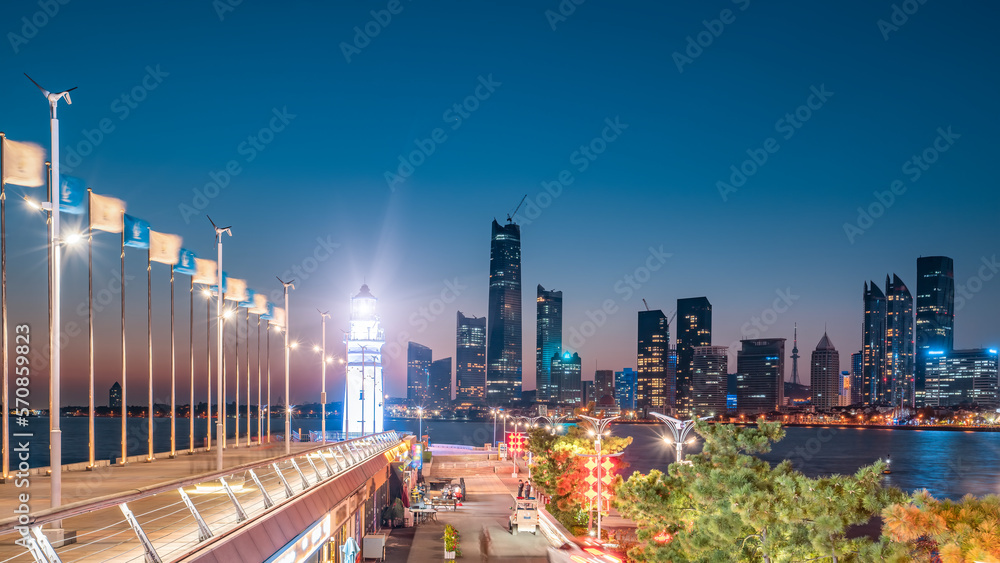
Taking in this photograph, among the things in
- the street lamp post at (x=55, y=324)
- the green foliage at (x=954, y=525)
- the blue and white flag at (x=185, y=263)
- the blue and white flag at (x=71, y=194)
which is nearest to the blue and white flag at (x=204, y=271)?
the blue and white flag at (x=185, y=263)

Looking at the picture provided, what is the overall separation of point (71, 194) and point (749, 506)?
1819 centimetres

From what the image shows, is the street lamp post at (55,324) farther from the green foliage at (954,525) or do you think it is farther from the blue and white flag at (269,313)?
the blue and white flag at (269,313)

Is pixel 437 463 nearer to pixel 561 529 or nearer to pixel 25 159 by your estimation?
pixel 561 529

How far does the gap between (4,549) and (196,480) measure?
99.7 inches

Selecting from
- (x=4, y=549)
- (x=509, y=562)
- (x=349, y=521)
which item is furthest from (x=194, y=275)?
(x=4, y=549)

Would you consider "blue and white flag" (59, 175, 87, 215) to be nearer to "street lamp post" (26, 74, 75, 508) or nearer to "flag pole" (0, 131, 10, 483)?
"flag pole" (0, 131, 10, 483)

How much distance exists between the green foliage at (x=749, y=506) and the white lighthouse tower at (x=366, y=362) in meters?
61.2

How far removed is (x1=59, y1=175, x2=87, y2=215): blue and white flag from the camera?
65.9 feet

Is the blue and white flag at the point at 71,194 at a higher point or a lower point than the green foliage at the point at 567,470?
higher

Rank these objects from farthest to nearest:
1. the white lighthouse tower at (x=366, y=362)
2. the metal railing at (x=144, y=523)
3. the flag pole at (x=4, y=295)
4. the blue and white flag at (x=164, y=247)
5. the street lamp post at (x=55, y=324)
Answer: the white lighthouse tower at (x=366, y=362) < the blue and white flag at (x=164, y=247) < the flag pole at (x=4, y=295) < the street lamp post at (x=55, y=324) < the metal railing at (x=144, y=523)

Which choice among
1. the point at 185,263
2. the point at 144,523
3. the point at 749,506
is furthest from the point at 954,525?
the point at 185,263

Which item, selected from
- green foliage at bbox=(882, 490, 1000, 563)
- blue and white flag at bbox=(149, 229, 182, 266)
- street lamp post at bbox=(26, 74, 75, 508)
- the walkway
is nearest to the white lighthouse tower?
the walkway

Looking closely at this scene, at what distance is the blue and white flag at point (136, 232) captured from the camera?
27.2 metres

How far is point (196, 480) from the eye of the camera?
35.8 feet
